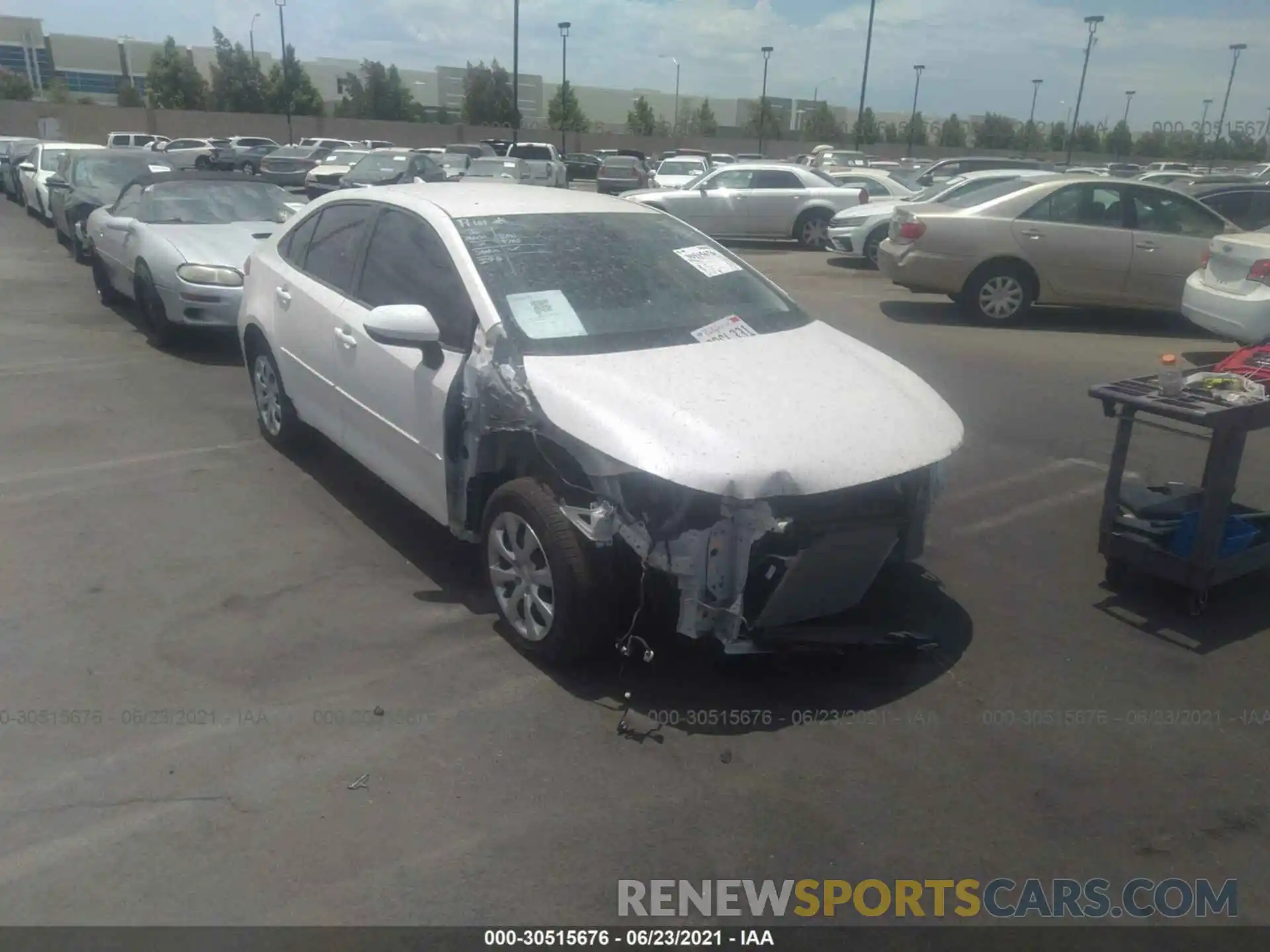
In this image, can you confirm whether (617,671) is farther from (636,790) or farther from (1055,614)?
(1055,614)

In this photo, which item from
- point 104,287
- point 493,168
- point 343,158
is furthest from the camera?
point 343,158

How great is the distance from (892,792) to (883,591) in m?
1.47

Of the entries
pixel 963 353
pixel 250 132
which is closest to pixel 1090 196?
pixel 963 353

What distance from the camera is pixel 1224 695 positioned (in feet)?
13.3

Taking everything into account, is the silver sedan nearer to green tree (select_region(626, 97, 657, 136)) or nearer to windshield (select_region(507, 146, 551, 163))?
windshield (select_region(507, 146, 551, 163))

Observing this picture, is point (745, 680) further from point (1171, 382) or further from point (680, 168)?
point (680, 168)

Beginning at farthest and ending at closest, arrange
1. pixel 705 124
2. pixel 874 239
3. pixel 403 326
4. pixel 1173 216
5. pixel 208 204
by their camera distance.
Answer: pixel 705 124 < pixel 874 239 < pixel 1173 216 < pixel 208 204 < pixel 403 326

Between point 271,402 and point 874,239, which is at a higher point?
point 874,239

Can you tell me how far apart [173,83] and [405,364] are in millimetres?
70713

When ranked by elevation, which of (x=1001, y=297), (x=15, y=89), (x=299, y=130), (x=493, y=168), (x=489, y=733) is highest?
(x=15, y=89)

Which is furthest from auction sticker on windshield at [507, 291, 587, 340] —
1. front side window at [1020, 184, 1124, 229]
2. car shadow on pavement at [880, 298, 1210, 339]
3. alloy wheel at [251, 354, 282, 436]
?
front side window at [1020, 184, 1124, 229]

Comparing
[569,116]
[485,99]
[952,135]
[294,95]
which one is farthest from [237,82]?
[952,135]

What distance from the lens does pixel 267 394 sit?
6492 millimetres

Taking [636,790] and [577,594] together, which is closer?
[636,790]
